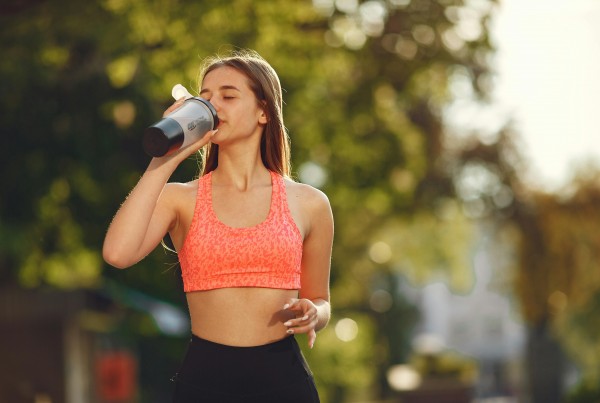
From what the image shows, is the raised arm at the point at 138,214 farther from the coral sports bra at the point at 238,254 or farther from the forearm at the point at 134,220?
the coral sports bra at the point at 238,254

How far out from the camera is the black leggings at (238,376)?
12.1ft

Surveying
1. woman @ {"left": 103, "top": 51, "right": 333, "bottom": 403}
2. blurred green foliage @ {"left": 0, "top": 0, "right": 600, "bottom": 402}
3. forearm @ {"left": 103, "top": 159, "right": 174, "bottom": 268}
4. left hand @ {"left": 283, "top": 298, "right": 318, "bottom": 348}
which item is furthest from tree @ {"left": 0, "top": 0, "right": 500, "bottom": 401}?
left hand @ {"left": 283, "top": 298, "right": 318, "bottom": 348}

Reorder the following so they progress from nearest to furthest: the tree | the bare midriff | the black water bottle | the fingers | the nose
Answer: the black water bottle < the fingers < the bare midriff < the nose < the tree

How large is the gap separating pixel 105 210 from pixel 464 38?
598 centimetres

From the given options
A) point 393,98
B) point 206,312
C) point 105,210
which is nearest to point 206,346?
point 206,312

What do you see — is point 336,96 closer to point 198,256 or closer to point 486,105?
point 486,105

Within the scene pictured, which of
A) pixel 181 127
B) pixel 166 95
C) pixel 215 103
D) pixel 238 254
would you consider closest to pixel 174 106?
pixel 181 127

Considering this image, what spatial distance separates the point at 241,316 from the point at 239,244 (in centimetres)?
20

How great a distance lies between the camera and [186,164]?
1855 centimetres

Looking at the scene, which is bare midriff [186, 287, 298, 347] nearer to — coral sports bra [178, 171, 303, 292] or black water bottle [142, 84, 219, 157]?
coral sports bra [178, 171, 303, 292]

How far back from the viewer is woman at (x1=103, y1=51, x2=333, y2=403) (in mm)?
3682

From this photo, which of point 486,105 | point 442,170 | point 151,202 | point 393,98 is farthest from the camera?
point 442,170

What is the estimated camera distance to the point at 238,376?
3686 mm

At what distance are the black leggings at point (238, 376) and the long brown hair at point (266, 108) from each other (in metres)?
0.60
